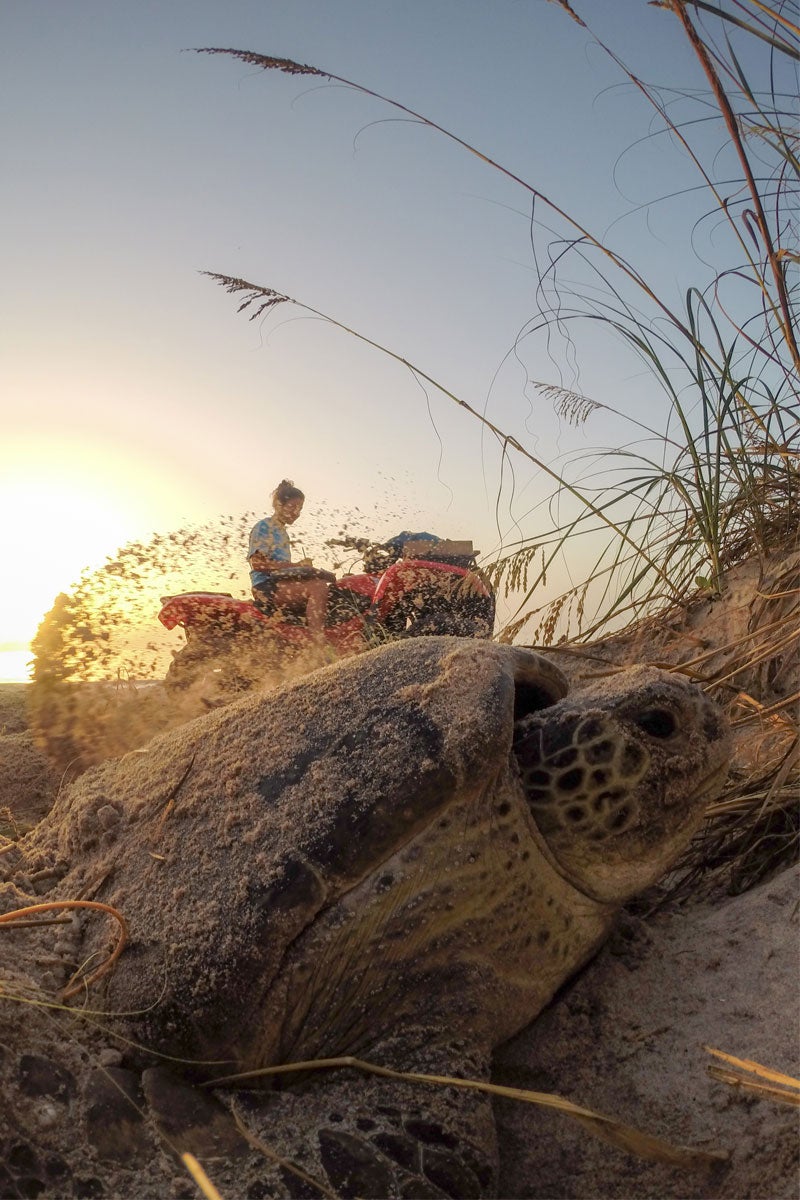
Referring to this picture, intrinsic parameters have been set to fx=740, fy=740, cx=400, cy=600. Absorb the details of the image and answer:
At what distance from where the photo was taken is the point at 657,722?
64.4 inches

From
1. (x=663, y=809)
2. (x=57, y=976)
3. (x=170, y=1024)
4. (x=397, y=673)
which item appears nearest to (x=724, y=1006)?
(x=663, y=809)

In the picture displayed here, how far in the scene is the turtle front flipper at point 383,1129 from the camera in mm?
1105

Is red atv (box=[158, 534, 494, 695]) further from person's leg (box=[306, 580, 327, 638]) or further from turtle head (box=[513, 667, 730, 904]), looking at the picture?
turtle head (box=[513, 667, 730, 904])

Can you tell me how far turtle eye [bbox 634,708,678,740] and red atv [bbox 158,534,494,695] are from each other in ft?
7.19

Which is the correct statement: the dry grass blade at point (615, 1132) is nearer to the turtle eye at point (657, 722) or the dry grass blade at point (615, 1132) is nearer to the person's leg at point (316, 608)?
the turtle eye at point (657, 722)

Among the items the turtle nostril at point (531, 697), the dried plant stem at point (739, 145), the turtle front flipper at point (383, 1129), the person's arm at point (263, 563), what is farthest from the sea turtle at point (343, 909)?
the person's arm at point (263, 563)

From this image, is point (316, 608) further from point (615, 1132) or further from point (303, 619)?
point (615, 1132)

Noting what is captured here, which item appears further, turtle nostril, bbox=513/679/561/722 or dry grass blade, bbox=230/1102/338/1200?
turtle nostril, bbox=513/679/561/722

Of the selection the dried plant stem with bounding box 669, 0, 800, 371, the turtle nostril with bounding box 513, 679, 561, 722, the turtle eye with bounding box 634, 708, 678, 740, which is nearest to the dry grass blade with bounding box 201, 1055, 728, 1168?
the turtle eye with bounding box 634, 708, 678, 740

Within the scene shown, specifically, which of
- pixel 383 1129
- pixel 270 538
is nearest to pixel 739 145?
pixel 383 1129

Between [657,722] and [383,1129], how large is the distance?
94 cm

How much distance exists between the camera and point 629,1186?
3.84 ft

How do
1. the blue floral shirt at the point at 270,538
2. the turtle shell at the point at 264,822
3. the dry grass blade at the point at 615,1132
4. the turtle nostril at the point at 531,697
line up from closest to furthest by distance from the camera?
the dry grass blade at the point at 615,1132, the turtle shell at the point at 264,822, the turtle nostril at the point at 531,697, the blue floral shirt at the point at 270,538

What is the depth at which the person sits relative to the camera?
4.02m
